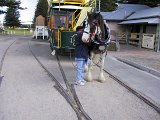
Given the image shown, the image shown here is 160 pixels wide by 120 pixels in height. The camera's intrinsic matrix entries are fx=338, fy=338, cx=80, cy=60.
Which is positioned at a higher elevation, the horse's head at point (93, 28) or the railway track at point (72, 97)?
the horse's head at point (93, 28)

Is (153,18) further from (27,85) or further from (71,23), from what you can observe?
(27,85)

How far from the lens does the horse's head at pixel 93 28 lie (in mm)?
9718

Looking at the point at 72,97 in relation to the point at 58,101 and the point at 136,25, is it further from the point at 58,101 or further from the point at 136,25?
the point at 136,25

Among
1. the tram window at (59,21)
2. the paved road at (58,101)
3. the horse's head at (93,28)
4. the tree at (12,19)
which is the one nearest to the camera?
the paved road at (58,101)

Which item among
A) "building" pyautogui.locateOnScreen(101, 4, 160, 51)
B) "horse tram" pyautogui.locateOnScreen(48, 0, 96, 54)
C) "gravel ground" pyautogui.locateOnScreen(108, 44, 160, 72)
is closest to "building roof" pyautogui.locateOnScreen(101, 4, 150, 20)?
"building" pyautogui.locateOnScreen(101, 4, 160, 51)

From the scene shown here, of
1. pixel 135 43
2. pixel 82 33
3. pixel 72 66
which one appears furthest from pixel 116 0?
pixel 82 33

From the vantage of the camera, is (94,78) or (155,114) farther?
(94,78)

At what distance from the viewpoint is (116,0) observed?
52062 mm

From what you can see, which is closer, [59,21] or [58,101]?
[58,101]

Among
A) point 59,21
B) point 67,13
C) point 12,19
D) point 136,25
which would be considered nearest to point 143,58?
point 67,13

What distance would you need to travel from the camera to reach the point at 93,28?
9.97 m

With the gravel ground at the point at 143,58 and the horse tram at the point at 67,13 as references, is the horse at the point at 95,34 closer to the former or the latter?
the gravel ground at the point at 143,58

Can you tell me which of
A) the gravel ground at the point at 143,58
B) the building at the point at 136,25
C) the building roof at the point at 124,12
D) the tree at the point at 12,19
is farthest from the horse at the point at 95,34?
the tree at the point at 12,19

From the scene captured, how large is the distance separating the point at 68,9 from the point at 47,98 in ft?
31.4
